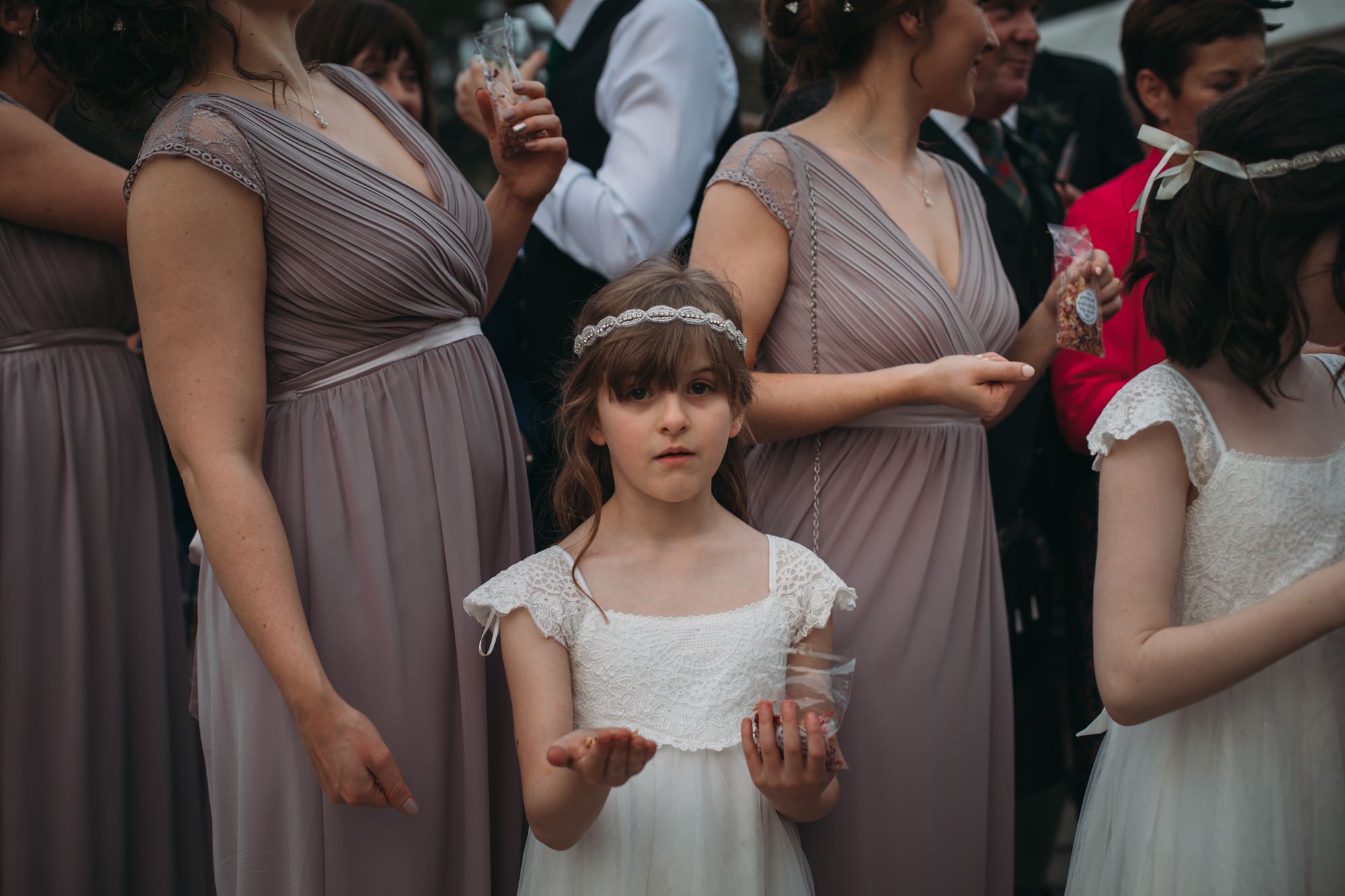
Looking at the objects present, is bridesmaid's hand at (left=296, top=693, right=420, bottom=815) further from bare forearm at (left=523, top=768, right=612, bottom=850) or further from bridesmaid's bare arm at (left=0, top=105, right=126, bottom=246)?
A: bridesmaid's bare arm at (left=0, top=105, right=126, bottom=246)

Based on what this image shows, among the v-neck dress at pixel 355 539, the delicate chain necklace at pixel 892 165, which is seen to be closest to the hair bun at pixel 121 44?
the v-neck dress at pixel 355 539

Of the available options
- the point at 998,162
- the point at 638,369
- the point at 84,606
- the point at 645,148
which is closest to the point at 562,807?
the point at 638,369

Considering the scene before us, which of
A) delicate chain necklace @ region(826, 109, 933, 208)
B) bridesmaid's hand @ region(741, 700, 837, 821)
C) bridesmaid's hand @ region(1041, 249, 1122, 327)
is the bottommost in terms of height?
bridesmaid's hand @ region(741, 700, 837, 821)

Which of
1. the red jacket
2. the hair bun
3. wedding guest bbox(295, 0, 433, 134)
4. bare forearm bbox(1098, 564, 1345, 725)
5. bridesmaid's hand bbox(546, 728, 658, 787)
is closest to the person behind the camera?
bridesmaid's hand bbox(546, 728, 658, 787)

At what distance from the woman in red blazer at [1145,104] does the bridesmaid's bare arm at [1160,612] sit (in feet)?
3.82

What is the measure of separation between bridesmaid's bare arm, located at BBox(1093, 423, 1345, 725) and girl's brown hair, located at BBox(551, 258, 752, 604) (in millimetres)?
772

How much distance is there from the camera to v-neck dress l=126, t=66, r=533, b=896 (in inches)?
90.0

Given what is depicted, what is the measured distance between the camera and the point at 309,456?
2.34 m

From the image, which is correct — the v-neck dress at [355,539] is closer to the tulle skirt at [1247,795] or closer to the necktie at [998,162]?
the tulle skirt at [1247,795]

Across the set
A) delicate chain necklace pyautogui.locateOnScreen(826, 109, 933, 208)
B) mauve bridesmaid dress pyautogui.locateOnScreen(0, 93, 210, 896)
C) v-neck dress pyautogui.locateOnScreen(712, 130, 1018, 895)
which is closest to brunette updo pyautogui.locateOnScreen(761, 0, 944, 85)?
delicate chain necklace pyautogui.locateOnScreen(826, 109, 933, 208)

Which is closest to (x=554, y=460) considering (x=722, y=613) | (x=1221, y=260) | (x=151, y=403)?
(x=151, y=403)

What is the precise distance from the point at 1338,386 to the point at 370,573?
1959mm

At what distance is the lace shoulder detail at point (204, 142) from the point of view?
2.15m

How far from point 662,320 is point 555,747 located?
90 centimetres
